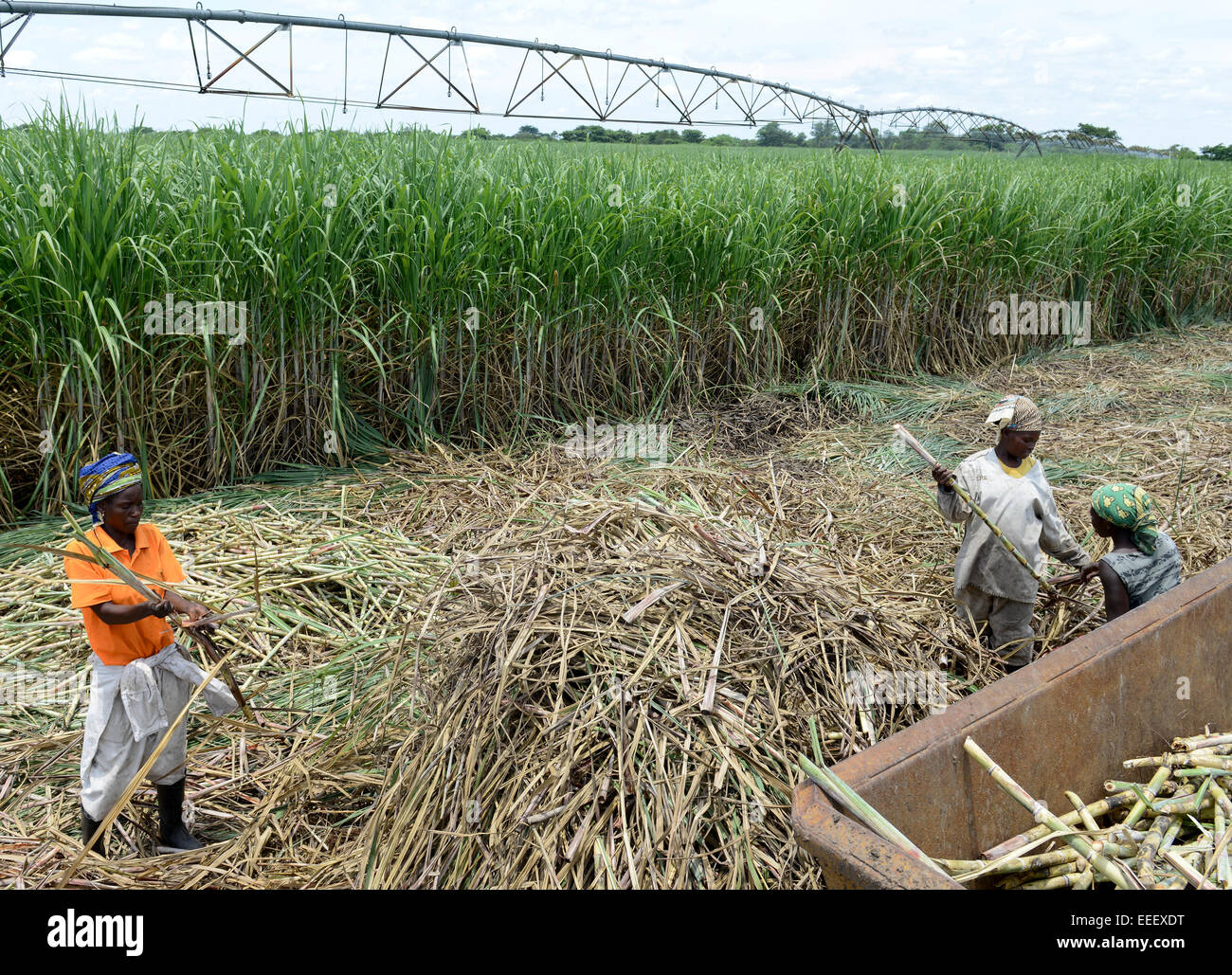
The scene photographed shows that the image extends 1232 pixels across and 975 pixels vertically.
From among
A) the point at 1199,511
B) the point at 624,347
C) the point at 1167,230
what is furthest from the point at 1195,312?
the point at 624,347

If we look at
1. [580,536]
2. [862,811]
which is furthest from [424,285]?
[862,811]

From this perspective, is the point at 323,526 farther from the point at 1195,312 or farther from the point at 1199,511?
the point at 1195,312

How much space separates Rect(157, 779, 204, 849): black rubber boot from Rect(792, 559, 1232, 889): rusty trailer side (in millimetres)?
1781

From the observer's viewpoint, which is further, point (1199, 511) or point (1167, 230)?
point (1167, 230)

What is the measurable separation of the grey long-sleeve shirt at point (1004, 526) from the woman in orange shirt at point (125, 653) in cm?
232

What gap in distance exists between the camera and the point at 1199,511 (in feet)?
14.5

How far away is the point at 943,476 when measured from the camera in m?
2.85

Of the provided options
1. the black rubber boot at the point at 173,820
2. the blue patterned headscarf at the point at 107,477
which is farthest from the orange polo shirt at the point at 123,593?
the black rubber boot at the point at 173,820

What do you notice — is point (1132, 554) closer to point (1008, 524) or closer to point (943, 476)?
point (1008, 524)

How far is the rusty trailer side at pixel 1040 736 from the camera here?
5.16 feet

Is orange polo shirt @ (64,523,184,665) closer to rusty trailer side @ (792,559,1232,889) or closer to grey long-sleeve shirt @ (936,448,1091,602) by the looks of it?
rusty trailer side @ (792,559,1232,889)

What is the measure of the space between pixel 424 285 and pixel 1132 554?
344 cm

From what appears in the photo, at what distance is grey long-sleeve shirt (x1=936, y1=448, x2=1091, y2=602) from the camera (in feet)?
9.75

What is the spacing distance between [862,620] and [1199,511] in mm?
2789
